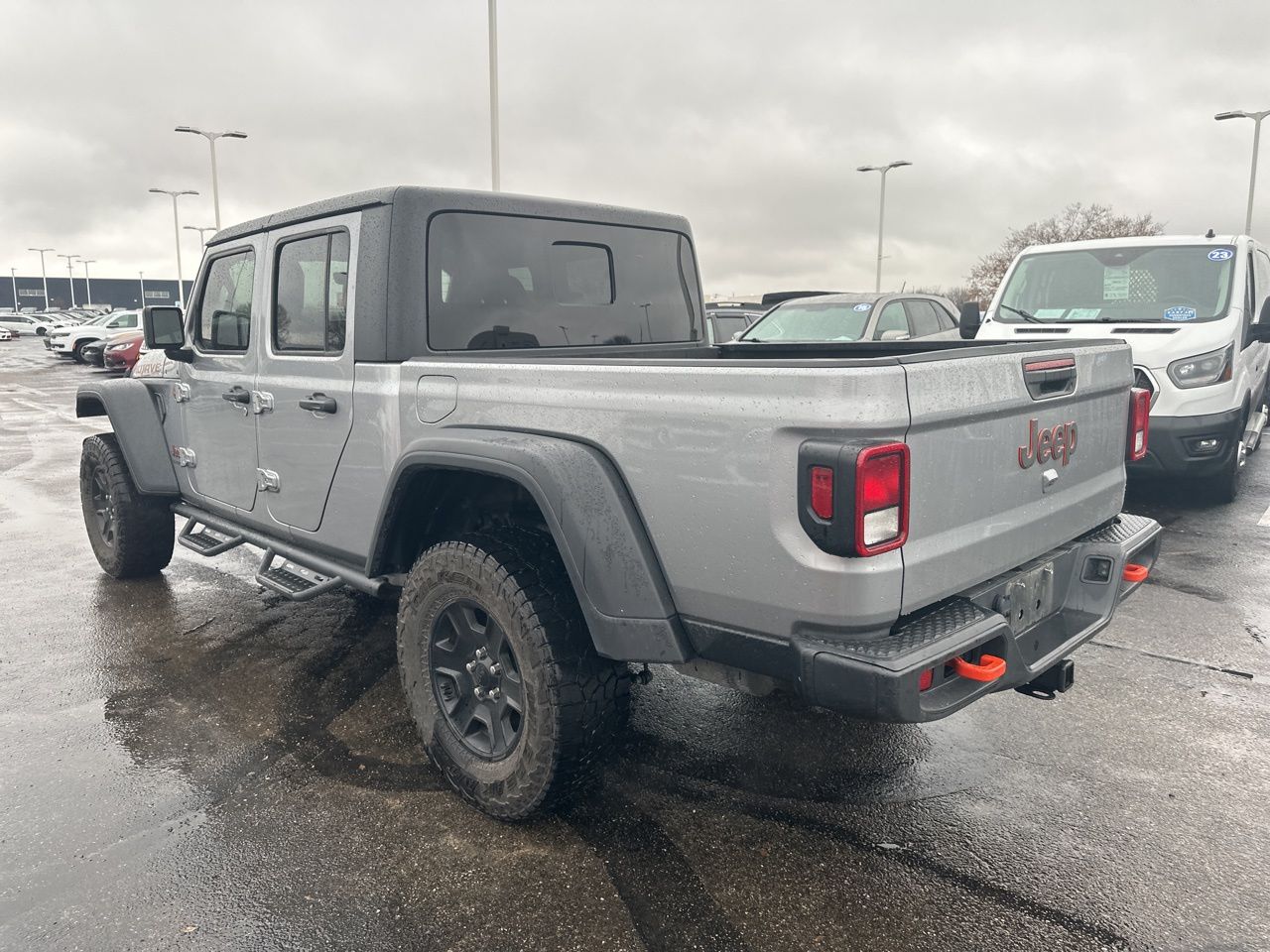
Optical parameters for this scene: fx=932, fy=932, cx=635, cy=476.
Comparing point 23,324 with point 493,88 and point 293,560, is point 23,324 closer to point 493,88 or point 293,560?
point 493,88

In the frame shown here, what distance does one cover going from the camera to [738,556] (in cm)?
234

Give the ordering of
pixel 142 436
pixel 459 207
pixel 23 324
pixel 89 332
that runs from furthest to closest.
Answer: pixel 23 324 < pixel 89 332 < pixel 142 436 < pixel 459 207

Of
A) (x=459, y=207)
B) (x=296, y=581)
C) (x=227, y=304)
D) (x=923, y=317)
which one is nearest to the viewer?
(x=459, y=207)

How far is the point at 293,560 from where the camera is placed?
407 cm

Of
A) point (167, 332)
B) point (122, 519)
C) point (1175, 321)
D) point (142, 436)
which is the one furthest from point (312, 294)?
point (1175, 321)

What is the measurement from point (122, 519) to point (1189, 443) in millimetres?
7224

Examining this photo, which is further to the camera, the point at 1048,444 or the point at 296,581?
the point at 296,581

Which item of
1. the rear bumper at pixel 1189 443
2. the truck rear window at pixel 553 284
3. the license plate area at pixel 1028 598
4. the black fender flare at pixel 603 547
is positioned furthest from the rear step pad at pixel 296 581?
the rear bumper at pixel 1189 443

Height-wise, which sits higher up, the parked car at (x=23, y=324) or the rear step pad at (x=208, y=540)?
the parked car at (x=23, y=324)

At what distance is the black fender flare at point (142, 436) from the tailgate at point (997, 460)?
14.0 ft

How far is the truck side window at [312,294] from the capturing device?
355 cm

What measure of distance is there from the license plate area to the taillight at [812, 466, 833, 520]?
782 mm

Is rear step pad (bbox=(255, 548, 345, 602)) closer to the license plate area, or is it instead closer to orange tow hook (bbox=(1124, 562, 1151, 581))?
the license plate area

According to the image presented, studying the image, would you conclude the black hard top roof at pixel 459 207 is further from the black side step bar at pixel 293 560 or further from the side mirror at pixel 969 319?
the side mirror at pixel 969 319
